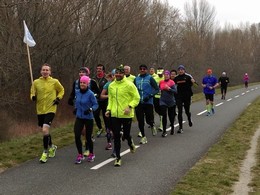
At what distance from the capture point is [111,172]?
7633mm

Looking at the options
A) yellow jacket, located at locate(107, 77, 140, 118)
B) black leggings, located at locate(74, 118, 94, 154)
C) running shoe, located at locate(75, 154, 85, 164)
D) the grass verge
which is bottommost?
the grass verge

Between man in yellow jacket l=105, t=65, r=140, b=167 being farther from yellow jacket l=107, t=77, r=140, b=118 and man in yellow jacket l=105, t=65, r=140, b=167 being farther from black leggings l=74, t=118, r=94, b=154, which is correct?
black leggings l=74, t=118, r=94, b=154

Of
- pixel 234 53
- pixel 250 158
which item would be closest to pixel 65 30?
pixel 250 158

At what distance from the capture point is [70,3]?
1908cm

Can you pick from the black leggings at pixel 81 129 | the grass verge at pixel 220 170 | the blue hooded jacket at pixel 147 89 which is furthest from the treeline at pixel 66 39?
the grass verge at pixel 220 170

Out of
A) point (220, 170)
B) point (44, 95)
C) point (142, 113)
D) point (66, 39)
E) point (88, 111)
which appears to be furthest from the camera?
point (66, 39)

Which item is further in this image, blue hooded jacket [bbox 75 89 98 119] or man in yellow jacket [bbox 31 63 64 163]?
man in yellow jacket [bbox 31 63 64 163]

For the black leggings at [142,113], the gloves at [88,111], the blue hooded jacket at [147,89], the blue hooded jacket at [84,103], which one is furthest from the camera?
the blue hooded jacket at [147,89]

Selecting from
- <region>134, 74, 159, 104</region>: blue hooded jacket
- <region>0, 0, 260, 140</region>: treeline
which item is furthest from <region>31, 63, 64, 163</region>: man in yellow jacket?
<region>0, 0, 260, 140</region>: treeline

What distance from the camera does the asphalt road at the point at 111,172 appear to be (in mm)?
6508

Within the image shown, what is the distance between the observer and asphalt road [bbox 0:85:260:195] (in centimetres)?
651

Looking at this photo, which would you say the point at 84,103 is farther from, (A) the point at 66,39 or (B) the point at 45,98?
(A) the point at 66,39

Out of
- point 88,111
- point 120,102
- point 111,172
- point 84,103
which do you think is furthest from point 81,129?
point 111,172

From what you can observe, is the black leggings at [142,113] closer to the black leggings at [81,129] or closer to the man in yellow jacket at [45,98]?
the black leggings at [81,129]
